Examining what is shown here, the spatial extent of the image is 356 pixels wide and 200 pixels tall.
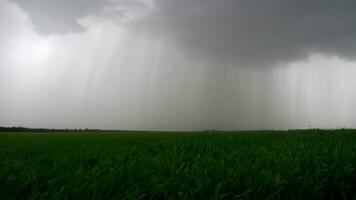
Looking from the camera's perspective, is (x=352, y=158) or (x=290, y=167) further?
(x=352, y=158)

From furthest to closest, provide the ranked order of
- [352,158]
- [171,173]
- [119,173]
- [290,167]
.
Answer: [352,158]
[290,167]
[171,173]
[119,173]

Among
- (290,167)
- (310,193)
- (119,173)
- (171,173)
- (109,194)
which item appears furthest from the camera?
(290,167)

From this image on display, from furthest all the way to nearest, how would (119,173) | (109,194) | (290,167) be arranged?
(290,167), (119,173), (109,194)

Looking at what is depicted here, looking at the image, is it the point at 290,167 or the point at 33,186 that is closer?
the point at 33,186

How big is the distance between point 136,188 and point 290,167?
7.26 ft

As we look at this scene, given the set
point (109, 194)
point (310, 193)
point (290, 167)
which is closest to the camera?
point (109, 194)

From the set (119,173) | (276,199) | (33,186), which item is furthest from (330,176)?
(33,186)

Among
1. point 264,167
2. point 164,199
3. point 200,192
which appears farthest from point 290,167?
point 164,199

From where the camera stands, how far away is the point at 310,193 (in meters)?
3.59

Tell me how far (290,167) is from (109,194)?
2513 mm

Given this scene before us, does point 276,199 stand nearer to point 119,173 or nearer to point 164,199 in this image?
point 164,199

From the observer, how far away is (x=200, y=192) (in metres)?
3.24

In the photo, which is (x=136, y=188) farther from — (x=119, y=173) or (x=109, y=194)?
(x=119, y=173)

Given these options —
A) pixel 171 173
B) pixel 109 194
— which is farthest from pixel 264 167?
pixel 109 194
